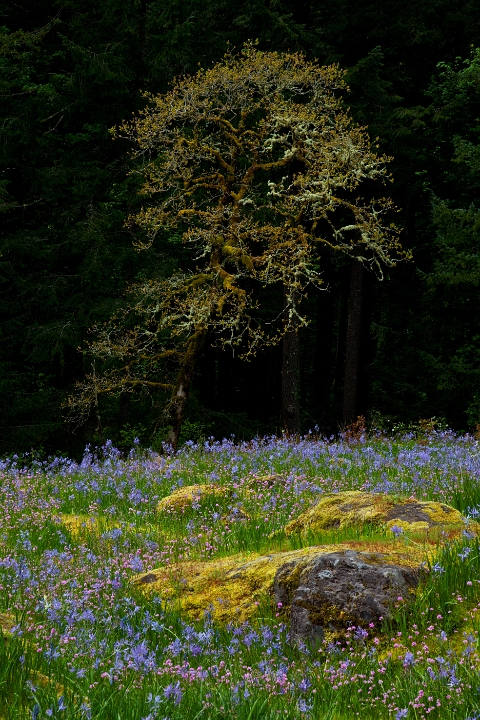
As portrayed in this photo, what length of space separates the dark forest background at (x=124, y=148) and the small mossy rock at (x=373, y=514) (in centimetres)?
1347

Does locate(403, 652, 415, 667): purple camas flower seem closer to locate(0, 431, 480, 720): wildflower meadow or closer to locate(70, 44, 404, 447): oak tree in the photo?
locate(0, 431, 480, 720): wildflower meadow

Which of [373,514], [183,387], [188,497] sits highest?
[183,387]

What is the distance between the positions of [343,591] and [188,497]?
13.3ft

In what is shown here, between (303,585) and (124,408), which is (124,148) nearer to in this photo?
(124,408)

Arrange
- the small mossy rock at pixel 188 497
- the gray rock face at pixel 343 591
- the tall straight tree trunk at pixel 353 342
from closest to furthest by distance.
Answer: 1. the gray rock face at pixel 343 591
2. the small mossy rock at pixel 188 497
3. the tall straight tree trunk at pixel 353 342

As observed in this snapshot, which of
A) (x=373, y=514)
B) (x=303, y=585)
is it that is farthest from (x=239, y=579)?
(x=373, y=514)

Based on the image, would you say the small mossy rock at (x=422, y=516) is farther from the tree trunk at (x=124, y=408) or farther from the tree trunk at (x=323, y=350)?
the tree trunk at (x=323, y=350)

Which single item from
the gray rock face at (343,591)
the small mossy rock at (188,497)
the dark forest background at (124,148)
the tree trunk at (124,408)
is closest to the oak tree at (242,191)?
the dark forest background at (124,148)

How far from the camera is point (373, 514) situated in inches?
272

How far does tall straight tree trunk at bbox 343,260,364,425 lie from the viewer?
79.6 ft

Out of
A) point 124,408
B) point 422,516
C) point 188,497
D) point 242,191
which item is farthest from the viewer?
point 124,408

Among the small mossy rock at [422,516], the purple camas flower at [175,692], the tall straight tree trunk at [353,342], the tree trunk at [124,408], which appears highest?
the tall straight tree trunk at [353,342]

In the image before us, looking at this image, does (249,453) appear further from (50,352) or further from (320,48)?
(320,48)

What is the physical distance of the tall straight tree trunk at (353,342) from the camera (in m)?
24.3
